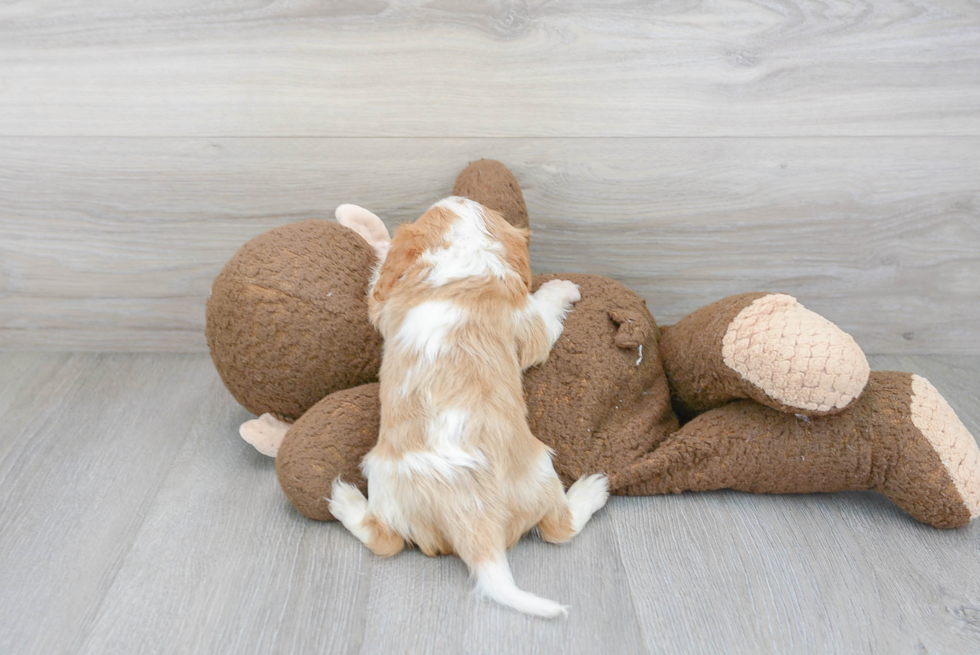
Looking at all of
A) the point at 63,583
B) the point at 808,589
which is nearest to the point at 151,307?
the point at 63,583

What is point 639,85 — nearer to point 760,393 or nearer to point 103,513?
point 760,393

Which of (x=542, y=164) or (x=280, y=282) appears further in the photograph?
(x=542, y=164)

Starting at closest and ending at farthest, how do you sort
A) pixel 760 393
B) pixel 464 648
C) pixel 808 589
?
pixel 464 648 < pixel 808 589 < pixel 760 393

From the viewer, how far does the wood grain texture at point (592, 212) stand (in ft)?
4.88

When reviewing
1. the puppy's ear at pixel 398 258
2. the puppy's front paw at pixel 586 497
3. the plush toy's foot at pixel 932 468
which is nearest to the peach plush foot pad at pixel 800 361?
the plush toy's foot at pixel 932 468

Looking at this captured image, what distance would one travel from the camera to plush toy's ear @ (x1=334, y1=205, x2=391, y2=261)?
4.52 ft

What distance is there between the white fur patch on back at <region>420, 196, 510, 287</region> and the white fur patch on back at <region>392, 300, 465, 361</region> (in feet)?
0.13

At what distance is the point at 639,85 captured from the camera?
4.69 feet

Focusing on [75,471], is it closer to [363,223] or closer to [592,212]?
[363,223]

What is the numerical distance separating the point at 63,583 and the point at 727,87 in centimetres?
141

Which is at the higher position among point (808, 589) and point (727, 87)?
point (727, 87)

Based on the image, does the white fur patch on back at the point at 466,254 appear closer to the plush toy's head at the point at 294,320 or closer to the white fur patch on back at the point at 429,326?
the white fur patch on back at the point at 429,326

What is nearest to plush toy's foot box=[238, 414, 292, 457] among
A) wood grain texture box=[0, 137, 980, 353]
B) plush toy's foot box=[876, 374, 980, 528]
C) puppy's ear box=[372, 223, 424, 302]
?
puppy's ear box=[372, 223, 424, 302]

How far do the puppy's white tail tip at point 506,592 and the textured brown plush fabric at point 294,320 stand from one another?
43cm
